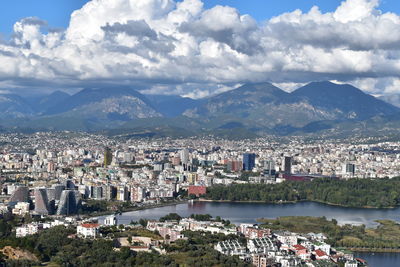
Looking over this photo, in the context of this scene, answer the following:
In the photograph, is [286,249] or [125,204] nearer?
[286,249]

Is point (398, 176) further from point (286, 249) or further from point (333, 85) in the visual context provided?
point (333, 85)

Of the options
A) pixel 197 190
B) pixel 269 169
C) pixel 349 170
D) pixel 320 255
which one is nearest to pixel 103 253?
pixel 320 255

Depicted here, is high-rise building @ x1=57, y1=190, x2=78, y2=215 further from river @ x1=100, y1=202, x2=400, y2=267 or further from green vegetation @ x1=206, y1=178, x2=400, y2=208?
green vegetation @ x1=206, y1=178, x2=400, y2=208

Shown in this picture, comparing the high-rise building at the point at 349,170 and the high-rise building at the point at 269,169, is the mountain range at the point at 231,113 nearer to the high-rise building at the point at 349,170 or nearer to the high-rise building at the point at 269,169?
the high-rise building at the point at 269,169

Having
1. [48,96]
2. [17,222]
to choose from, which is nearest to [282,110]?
[48,96]

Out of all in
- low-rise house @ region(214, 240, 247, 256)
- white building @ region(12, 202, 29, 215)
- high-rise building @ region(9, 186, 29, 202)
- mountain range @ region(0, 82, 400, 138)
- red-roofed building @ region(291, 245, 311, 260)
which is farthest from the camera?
mountain range @ region(0, 82, 400, 138)

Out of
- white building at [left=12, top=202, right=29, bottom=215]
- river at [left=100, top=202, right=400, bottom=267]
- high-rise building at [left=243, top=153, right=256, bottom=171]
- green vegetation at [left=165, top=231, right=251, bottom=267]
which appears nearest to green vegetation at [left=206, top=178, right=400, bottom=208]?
river at [left=100, top=202, right=400, bottom=267]
